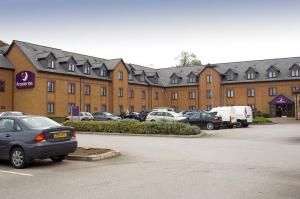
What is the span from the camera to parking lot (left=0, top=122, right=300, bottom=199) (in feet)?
26.1

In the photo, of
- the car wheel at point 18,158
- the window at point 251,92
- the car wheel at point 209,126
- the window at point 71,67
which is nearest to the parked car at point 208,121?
the car wheel at point 209,126

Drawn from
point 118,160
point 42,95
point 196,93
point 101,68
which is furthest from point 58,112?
point 118,160

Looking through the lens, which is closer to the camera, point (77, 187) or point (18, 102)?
point (77, 187)

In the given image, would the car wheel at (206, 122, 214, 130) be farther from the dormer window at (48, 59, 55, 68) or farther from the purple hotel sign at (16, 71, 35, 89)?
the dormer window at (48, 59, 55, 68)

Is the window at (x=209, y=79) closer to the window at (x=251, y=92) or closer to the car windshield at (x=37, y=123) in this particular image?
the window at (x=251, y=92)

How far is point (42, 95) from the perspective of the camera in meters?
47.3

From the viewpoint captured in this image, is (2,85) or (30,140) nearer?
(30,140)

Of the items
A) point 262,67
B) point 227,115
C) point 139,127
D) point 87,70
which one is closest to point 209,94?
point 262,67

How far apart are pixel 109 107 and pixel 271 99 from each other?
86.2 feet

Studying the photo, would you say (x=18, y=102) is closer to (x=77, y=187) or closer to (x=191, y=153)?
(x=191, y=153)

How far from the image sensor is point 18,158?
11.4 metres

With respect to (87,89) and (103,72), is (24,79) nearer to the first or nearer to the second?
(87,89)

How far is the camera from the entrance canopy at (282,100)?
198 ft

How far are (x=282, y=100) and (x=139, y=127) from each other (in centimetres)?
4224
